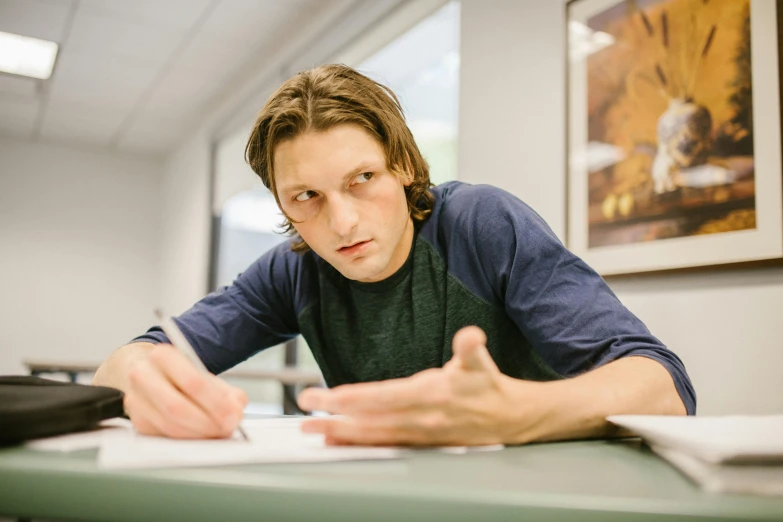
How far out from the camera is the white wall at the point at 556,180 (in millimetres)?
1650

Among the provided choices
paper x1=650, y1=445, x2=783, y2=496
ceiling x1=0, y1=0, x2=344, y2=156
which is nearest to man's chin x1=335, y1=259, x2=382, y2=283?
paper x1=650, y1=445, x2=783, y2=496

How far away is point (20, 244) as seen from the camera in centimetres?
616

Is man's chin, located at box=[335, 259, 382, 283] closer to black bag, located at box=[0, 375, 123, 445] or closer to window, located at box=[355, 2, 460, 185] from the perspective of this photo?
black bag, located at box=[0, 375, 123, 445]

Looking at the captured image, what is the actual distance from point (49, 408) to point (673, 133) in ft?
5.95

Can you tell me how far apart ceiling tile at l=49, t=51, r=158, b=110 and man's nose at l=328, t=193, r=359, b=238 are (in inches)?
155

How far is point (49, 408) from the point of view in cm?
54

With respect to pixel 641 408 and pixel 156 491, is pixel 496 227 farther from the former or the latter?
pixel 156 491

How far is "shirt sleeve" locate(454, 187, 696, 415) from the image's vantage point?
2.77ft

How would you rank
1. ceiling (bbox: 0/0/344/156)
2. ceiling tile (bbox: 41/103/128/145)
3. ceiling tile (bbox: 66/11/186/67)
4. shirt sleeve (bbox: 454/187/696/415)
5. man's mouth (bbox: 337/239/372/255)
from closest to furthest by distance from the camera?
shirt sleeve (bbox: 454/187/696/415) < man's mouth (bbox: 337/239/372/255) < ceiling (bbox: 0/0/344/156) < ceiling tile (bbox: 66/11/186/67) < ceiling tile (bbox: 41/103/128/145)

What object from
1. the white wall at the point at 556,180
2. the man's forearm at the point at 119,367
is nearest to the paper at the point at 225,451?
the man's forearm at the point at 119,367

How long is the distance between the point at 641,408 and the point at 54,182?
6743 mm

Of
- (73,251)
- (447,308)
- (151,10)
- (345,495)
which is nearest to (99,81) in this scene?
(151,10)

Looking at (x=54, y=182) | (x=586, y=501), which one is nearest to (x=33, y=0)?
(x=54, y=182)

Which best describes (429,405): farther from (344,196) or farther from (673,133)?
(673,133)
